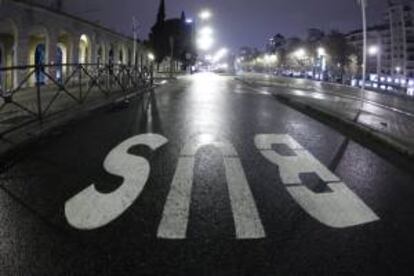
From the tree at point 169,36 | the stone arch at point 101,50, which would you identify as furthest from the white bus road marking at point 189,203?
the tree at point 169,36

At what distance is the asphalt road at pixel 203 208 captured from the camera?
4160mm

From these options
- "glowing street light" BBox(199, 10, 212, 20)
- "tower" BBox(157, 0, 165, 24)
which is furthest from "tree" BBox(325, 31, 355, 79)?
"glowing street light" BBox(199, 10, 212, 20)

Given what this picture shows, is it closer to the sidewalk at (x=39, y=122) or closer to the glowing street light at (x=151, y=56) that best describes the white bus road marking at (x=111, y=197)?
the sidewalk at (x=39, y=122)

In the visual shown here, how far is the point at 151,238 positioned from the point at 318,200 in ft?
7.51

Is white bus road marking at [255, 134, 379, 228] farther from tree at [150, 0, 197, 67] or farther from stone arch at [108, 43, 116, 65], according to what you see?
tree at [150, 0, 197, 67]

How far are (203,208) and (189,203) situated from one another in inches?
9.9

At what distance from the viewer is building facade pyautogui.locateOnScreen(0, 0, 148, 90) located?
2433 centimetres

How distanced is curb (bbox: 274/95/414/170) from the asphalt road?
381 mm

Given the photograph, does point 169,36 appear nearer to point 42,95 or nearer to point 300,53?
point 300,53

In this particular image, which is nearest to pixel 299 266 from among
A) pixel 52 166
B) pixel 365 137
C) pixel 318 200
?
pixel 318 200

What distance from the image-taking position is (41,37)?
104ft

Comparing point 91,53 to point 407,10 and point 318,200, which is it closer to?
point 318,200

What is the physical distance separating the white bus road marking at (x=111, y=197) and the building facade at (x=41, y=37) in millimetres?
10610

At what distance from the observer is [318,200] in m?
5.97
